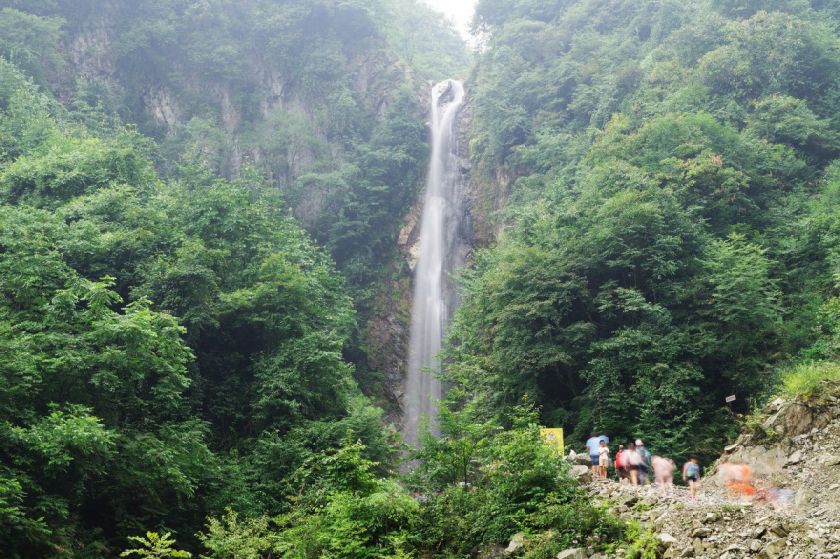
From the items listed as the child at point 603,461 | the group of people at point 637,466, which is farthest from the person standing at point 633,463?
the child at point 603,461

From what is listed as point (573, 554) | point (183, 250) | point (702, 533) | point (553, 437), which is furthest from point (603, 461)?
point (183, 250)

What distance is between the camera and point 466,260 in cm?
3394

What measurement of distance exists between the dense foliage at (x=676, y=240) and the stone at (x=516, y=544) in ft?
14.1

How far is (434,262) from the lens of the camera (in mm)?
34594

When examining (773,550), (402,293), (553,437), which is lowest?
(773,550)

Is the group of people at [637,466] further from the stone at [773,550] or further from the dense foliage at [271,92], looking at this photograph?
the dense foliage at [271,92]

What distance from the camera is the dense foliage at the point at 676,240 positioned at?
1688 centimetres

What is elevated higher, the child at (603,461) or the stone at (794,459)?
the child at (603,461)

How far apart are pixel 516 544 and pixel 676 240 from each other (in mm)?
11880

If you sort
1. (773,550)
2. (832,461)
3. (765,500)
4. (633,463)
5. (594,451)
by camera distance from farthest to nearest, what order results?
(594,451), (633,463), (832,461), (765,500), (773,550)

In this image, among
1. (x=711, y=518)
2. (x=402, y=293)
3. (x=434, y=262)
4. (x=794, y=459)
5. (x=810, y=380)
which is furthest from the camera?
(x=434, y=262)

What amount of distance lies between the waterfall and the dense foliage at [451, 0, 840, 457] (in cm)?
518

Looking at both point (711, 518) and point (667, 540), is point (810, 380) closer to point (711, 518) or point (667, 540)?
point (711, 518)

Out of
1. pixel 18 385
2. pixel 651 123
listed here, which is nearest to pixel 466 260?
pixel 651 123
